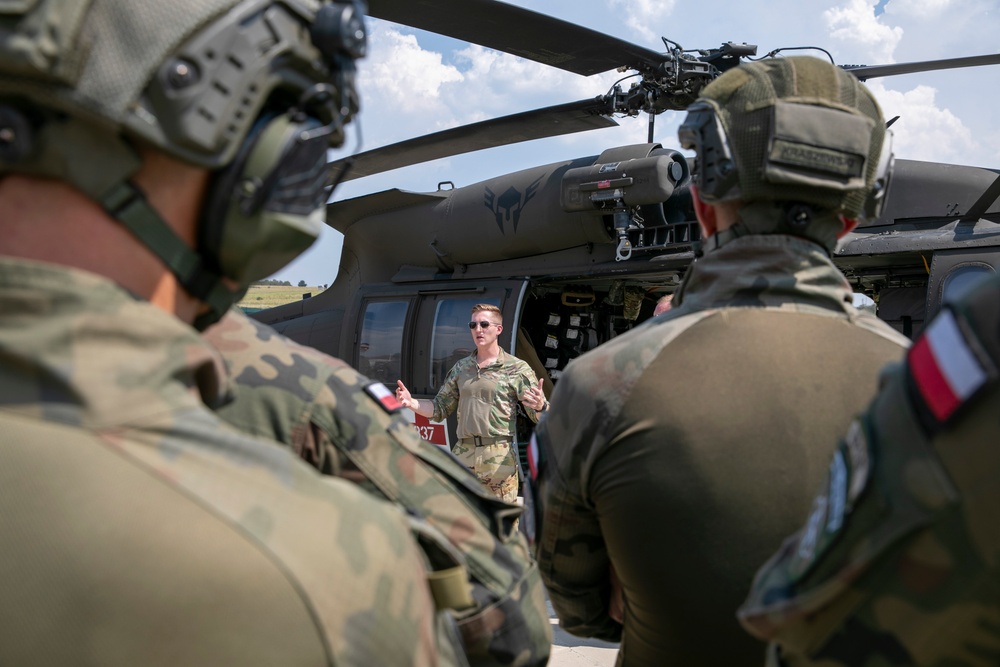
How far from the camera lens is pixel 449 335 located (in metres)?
7.13

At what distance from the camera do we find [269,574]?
729mm

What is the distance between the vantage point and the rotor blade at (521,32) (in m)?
4.84

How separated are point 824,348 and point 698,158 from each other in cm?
50

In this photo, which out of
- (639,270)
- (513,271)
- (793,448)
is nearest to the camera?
(793,448)

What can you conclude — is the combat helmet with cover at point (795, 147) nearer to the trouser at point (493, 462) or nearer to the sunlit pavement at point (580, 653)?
the sunlit pavement at point (580, 653)

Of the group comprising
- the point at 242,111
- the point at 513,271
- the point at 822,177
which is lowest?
the point at 513,271

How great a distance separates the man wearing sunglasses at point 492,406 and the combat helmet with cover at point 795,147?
3870 millimetres

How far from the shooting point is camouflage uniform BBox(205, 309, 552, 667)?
1.38 metres

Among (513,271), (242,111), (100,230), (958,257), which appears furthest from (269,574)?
(513,271)

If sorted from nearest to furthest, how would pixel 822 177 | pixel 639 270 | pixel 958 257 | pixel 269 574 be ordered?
1. pixel 269 574
2. pixel 822 177
3. pixel 958 257
4. pixel 639 270

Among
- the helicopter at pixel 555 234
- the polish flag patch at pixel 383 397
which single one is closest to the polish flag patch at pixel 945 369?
the polish flag patch at pixel 383 397

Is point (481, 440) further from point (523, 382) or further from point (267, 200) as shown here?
point (267, 200)

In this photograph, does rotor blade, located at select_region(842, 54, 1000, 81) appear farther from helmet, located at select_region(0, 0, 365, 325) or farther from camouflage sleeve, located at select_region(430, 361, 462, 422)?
helmet, located at select_region(0, 0, 365, 325)

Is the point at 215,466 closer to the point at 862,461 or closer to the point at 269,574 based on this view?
the point at 269,574
